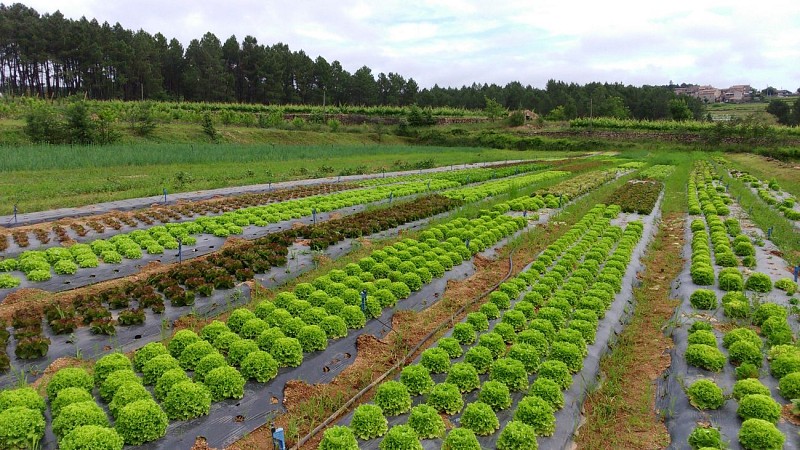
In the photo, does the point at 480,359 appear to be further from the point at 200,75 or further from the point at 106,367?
the point at 200,75

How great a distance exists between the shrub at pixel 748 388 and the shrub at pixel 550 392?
2619mm

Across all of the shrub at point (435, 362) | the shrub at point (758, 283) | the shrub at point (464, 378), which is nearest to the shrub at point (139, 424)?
the shrub at point (435, 362)

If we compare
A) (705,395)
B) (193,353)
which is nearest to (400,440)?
(193,353)

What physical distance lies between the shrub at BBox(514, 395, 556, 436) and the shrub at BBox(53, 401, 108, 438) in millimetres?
5498

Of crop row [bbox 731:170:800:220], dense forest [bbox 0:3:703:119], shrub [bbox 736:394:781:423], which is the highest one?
dense forest [bbox 0:3:703:119]

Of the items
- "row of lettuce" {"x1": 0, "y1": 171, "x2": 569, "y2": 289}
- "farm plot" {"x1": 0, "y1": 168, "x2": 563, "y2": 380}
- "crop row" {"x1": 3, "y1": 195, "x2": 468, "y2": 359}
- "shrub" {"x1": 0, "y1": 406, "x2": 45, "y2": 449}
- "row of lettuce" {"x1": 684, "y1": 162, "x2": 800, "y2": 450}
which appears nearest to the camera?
"shrub" {"x1": 0, "y1": 406, "x2": 45, "y2": 449}

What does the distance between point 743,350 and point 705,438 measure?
2.86 metres

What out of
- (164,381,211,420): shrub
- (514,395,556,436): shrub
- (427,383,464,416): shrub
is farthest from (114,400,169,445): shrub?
(514,395,556,436): shrub

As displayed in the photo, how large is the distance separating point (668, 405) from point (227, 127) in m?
50.8

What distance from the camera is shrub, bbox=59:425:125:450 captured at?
5.50 m

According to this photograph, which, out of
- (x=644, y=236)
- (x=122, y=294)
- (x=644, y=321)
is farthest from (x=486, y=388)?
(x=644, y=236)

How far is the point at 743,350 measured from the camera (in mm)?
8164

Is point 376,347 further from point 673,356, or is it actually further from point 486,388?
point 673,356

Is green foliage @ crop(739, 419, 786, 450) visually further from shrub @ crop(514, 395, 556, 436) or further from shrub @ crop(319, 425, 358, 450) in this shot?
shrub @ crop(319, 425, 358, 450)
